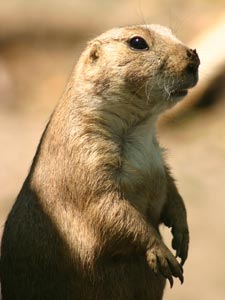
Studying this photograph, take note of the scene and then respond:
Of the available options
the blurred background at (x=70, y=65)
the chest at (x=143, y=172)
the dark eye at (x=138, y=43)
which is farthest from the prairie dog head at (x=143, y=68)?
the blurred background at (x=70, y=65)

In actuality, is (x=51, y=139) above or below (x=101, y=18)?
below

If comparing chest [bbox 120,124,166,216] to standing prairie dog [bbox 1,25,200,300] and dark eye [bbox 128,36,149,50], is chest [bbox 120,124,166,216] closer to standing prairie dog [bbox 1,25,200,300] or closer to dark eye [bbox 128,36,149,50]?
standing prairie dog [bbox 1,25,200,300]

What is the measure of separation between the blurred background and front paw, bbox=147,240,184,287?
352 cm

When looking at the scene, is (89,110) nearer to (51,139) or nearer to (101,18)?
(51,139)

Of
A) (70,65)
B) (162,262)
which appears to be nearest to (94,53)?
(162,262)

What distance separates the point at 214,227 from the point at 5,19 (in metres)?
4.95

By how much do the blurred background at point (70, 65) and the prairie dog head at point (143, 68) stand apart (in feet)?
12.5

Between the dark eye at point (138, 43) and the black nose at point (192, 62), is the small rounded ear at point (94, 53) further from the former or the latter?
the black nose at point (192, 62)

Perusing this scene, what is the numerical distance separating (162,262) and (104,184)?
62 cm

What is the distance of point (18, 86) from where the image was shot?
1330 centimetres

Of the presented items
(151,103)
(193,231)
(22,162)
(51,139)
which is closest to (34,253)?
(51,139)

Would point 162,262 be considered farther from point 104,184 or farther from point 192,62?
point 192,62

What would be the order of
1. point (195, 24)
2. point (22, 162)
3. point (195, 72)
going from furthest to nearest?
point (195, 24) → point (22, 162) → point (195, 72)

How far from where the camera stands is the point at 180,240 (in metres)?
6.53
